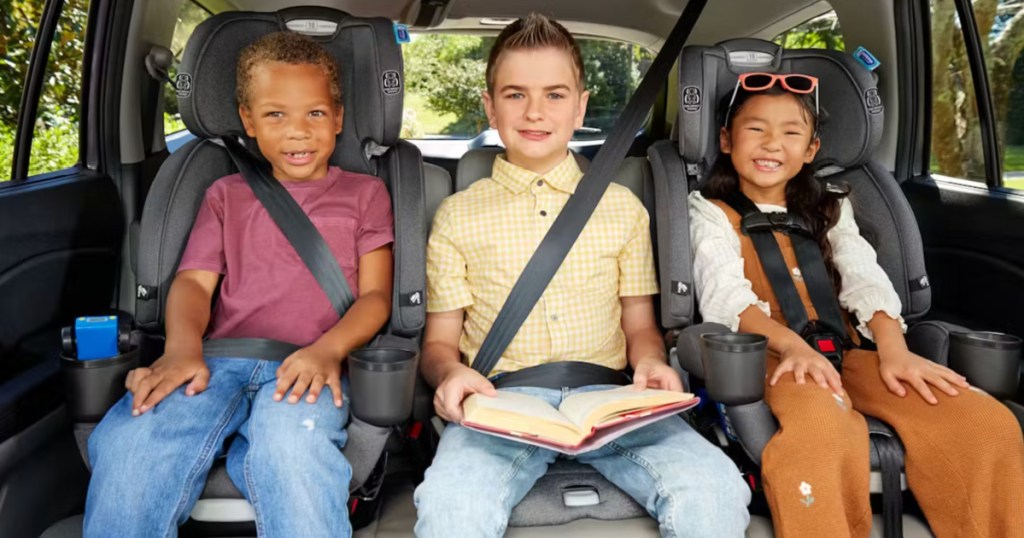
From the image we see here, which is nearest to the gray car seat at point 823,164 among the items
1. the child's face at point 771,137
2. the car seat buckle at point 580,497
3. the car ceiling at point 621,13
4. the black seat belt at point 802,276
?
the child's face at point 771,137

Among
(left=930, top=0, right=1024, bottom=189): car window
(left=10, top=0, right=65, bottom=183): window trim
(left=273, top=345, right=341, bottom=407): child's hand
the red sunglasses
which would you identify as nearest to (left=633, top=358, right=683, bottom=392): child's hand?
(left=273, top=345, right=341, bottom=407): child's hand

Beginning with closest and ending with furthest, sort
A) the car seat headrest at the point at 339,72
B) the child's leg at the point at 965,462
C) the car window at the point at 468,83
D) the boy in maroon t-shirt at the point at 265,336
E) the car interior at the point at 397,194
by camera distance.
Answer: the boy in maroon t-shirt at the point at 265,336 < the child's leg at the point at 965,462 < the car interior at the point at 397,194 < the car seat headrest at the point at 339,72 < the car window at the point at 468,83

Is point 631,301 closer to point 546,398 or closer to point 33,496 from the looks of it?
point 546,398

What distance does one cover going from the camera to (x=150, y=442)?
184 centimetres

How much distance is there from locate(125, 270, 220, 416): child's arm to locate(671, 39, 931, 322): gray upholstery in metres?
1.30

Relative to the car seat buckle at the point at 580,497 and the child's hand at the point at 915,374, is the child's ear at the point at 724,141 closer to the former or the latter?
the child's hand at the point at 915,374

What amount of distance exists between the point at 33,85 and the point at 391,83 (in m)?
1.18

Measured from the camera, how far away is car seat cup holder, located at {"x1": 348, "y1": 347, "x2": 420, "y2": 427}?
177cm

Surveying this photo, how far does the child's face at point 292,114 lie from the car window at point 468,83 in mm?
2368

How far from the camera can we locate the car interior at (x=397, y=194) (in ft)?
6.64

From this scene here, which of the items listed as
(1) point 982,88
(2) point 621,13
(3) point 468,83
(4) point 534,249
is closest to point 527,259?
(4) point 534,249

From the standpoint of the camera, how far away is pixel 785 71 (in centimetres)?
274

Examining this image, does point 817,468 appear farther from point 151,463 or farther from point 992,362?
point 151,463

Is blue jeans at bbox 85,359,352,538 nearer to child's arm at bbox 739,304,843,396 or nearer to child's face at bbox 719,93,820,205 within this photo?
child's arm at bbox 739,304,843,396
